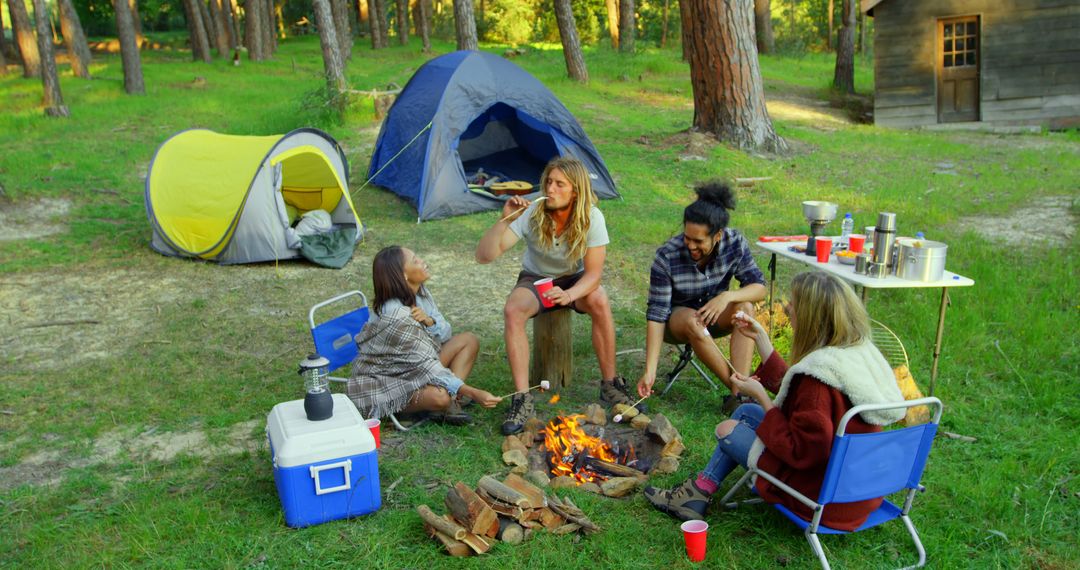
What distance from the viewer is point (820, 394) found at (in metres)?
2.70

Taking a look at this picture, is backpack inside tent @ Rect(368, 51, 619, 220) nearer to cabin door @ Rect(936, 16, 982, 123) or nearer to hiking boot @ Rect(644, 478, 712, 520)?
hiking boot @ Rect(644, 478, 712, 520)

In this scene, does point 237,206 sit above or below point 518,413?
above

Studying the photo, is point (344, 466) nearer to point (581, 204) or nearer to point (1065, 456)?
point (581, 204)

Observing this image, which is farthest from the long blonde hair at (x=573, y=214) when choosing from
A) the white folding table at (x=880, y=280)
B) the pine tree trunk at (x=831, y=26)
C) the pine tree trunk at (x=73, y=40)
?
the pine tree trunk at (x=831, y=26)

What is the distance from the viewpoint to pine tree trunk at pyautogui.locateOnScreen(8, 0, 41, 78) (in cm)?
1548

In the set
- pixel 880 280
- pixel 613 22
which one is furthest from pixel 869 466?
pixel 613 22

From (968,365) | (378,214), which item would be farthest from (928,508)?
(378,214)

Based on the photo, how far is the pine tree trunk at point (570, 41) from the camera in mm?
15602

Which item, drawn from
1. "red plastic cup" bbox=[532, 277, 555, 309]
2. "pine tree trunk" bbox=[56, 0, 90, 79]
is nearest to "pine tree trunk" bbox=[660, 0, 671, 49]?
"pine tree trunk" bbox=[56, 0, 90, 79]

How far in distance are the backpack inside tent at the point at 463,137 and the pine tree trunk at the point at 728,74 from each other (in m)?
2.23

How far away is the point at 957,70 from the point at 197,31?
18.1 metres

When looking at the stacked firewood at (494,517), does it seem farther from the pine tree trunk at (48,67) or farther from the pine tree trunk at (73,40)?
the pine tree trunk at (73,40)

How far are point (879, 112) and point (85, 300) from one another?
40.7 feet

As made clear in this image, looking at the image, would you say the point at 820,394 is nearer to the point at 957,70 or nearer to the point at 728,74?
the point at 728,74
